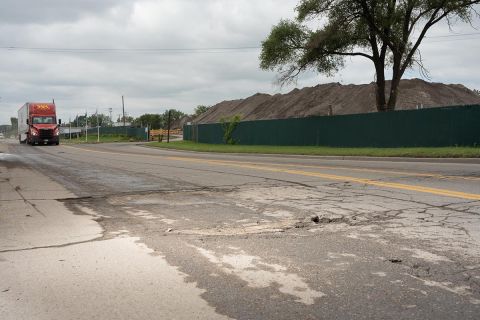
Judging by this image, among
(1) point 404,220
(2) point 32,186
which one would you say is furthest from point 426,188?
(2) point 32,186

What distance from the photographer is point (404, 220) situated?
7051mm

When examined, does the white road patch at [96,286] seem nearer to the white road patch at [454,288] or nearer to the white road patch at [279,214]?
the white road patch at [454,288]

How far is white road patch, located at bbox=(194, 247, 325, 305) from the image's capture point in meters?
4.19

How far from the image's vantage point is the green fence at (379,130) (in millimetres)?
23031

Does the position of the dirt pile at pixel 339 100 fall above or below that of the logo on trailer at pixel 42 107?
above

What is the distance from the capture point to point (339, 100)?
70312 millimetres

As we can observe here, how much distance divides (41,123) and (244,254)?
43632mm

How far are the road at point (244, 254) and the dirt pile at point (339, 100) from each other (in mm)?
50839

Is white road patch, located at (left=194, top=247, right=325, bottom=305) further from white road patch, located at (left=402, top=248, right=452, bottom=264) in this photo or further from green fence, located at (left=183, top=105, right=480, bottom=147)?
green fence, located at (left=183, top=105, right=480, bottom=147)

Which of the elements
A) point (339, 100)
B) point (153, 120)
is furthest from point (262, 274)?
point (153, 120)

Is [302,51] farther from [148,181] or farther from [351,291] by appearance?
[351,291]

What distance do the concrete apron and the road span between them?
0.6 inches

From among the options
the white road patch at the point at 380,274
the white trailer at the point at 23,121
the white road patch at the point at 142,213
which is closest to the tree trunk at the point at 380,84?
the white road patch at the point at 142,213

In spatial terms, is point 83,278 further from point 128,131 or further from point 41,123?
point 128,131
